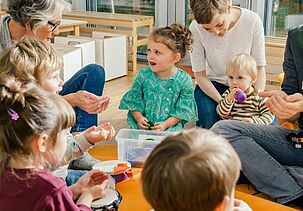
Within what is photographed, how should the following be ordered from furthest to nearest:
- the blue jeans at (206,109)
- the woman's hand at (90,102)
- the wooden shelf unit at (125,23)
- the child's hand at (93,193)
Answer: the wooden shelf unit at (125,23) < the blue jeans at (206,109) < the woman's hand at (90,102) < the child's hand at (93,193)

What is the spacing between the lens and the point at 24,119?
113cm

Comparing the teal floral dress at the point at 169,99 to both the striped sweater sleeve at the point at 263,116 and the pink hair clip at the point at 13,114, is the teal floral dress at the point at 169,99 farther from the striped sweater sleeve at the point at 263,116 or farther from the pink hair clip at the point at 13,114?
the pink hair clip at the point at 13,114

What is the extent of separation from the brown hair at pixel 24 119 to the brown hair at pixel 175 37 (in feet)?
3.75

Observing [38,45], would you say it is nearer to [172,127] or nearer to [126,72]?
[172,127]

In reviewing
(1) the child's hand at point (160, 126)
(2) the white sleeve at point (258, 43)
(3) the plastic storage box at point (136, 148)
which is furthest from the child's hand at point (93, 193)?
(2) the white sleeve at point (258, 43)

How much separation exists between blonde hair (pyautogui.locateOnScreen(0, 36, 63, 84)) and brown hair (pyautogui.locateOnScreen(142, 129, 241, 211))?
24.7 inches

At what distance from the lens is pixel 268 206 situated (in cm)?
167

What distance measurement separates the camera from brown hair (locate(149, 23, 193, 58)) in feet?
7.42

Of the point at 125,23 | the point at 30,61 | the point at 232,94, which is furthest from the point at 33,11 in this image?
the point at 125,23

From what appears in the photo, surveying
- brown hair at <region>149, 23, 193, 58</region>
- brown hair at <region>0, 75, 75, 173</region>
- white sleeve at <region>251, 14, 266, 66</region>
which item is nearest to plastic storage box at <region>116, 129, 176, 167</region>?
brown hair at <region>149, 23, 193, 58</region>

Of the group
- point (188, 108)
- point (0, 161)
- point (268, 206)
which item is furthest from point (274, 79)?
point (0, 161)

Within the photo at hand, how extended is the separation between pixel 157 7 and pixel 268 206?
100 inches

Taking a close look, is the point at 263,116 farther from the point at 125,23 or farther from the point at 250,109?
the point at 125,23

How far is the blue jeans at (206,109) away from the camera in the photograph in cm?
235
